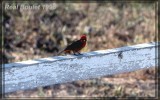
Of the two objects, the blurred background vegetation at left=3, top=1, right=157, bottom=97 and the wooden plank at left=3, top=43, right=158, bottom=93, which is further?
the blurred background vegetation at left=3, top=1, right=157, bottom=97

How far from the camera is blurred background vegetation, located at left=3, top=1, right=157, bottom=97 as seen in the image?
201 inches

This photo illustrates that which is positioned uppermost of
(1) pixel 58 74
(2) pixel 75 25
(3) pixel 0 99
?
(2) pixel 75 25

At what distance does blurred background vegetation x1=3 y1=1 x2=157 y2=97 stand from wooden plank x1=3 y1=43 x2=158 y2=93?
165 centimetres

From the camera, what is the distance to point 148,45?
323 centimetres

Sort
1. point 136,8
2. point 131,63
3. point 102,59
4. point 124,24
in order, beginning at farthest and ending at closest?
point 136,8, point 124,24, point 131,63, point 102,59

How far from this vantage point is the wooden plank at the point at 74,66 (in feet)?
7.88

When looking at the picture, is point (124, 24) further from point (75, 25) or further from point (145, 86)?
point (145, 86)

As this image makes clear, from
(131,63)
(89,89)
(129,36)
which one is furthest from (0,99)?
(129,36)

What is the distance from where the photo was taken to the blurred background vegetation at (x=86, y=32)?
5.11 metres

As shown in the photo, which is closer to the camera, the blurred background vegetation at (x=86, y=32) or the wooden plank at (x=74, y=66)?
the wooden plank at (x=74, y=66)

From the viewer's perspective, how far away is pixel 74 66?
273cm

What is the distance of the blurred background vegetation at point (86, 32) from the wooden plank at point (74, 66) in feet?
5.40

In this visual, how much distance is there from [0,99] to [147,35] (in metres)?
3.40

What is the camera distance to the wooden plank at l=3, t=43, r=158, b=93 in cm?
240
